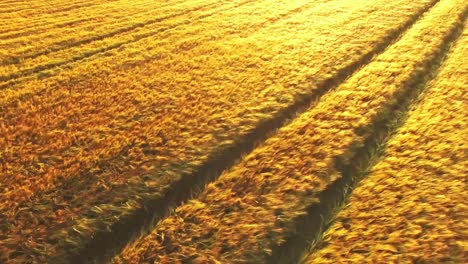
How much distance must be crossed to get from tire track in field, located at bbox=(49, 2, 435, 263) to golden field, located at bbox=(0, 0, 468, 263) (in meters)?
0.02

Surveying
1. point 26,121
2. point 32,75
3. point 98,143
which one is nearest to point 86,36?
point 32,75

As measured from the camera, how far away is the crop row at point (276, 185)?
15.3 feet

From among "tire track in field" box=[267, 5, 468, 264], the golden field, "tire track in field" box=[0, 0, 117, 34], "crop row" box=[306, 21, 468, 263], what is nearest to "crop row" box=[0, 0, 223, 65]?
the golden field

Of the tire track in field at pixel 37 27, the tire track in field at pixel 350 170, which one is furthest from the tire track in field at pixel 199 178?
the tire track in field at pixel 37 27

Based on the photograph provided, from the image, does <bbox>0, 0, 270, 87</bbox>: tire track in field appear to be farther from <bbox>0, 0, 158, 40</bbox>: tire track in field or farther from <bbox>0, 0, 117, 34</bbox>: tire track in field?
<bbox>0, 0, 117, 34</bbox>: tire track in field

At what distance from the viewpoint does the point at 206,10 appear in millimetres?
16234

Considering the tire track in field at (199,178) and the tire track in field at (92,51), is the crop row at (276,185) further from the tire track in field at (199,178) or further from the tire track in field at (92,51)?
the tire track in field at (92,51)

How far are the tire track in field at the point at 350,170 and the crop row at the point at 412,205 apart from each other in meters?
0.14

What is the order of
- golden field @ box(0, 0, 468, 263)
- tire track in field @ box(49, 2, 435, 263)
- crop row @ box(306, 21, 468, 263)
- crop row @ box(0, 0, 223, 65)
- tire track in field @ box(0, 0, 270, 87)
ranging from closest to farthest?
crop row @ box(306, 21, 468, 263) < golden field @ box(0, 0, 468, 263) < tire track in field @ box(49, 2, 435, 263) < tire track in field @ box(0, 0, 270, 87) < crop row @ box(0, 0, 223, 65)

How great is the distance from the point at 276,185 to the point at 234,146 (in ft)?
4.23

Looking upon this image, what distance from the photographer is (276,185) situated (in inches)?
221

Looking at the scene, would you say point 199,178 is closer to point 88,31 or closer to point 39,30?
point 88,31

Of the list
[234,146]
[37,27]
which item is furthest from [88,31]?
[234,146]

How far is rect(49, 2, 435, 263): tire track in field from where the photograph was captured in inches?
195
